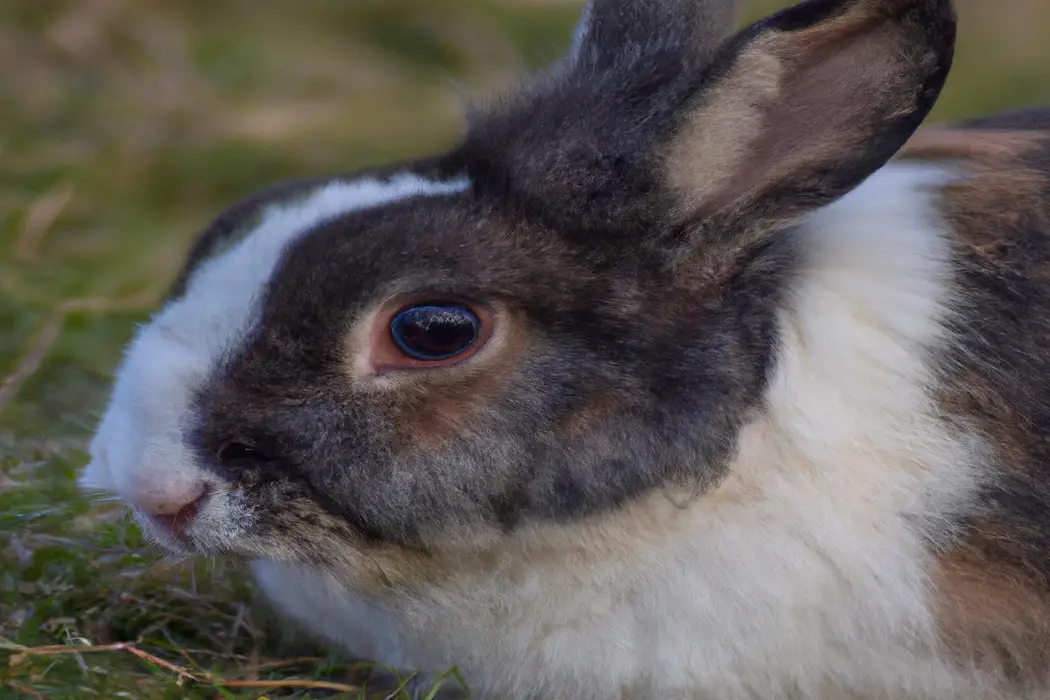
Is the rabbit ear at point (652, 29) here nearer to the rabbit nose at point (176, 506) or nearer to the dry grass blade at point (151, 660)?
the rabbit nose at point (176, 506)

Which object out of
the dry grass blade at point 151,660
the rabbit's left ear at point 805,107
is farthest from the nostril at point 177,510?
the rabbit's left ear at point 805,107

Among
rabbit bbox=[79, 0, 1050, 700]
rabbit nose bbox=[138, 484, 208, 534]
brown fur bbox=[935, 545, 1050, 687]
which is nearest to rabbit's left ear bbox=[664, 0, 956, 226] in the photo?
rabbit bbox=[79, 0, 1050, 700]


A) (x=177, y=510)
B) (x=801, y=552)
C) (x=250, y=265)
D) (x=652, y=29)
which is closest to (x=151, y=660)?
(x=177, y=510)

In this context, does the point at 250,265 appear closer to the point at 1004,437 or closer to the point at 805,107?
the point at 805,107

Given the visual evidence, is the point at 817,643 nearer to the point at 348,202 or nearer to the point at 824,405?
the point at 824,405

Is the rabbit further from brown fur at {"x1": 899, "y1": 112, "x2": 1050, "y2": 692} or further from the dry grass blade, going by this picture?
the dry grass blade

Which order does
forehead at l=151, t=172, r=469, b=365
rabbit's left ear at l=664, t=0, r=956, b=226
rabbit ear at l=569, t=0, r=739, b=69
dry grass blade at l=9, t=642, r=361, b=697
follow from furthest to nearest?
dry grass blade at l=9, t=642, r=361, b=697
rabbit ear at l=569, t=0, r=739, b=69
forehead at l=151, t=172, r=469, b=365
rabbit's left ear at l=664, t=0, r=956, b=226
